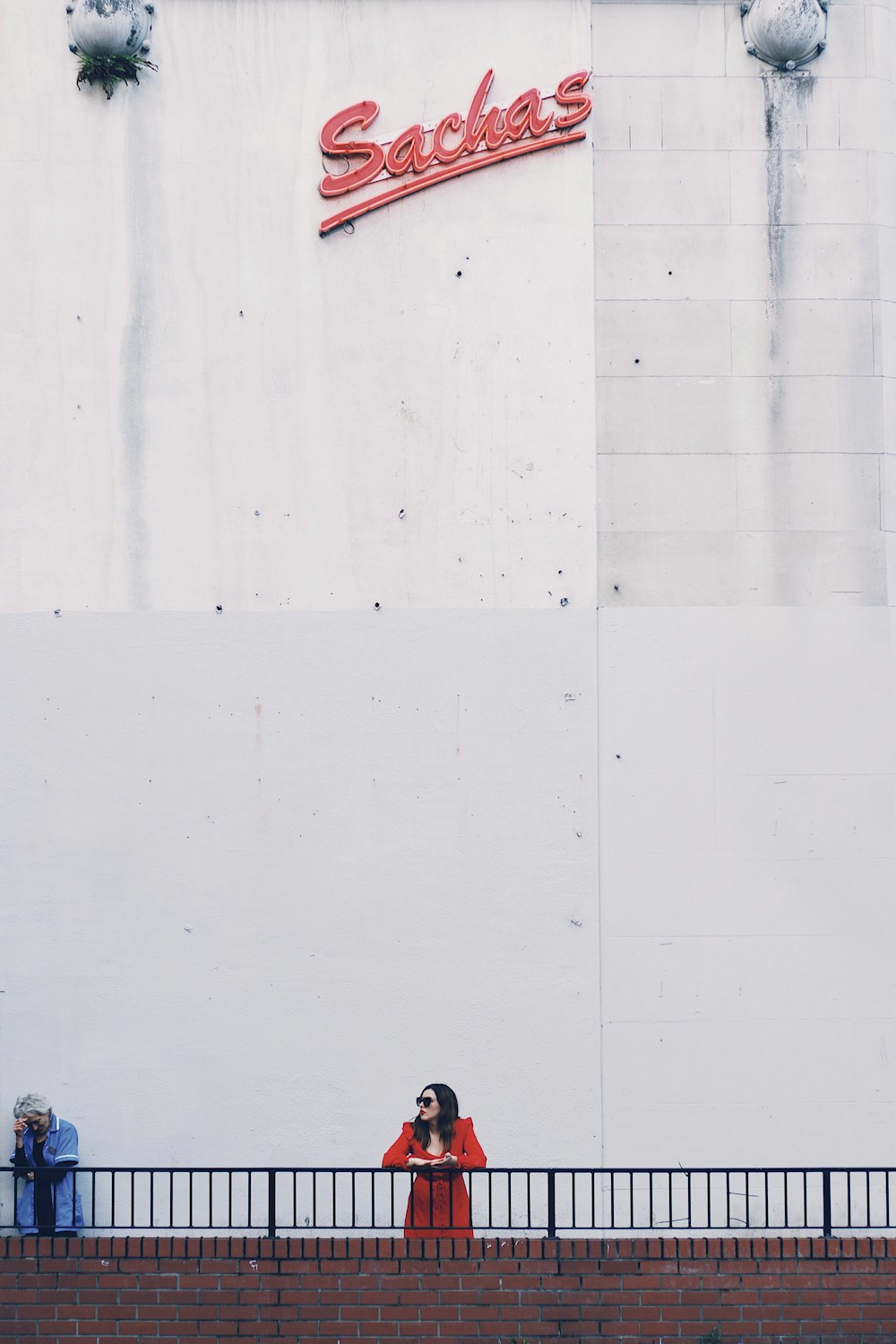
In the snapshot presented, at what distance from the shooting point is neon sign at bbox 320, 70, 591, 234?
9.98m

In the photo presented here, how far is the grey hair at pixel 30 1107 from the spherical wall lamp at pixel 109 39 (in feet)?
22.5

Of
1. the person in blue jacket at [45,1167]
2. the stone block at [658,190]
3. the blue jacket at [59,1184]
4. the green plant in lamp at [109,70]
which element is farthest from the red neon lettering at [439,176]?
the blue jacket at [59,1184]

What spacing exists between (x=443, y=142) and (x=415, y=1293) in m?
7.50

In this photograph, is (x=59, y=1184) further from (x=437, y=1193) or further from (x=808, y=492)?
(x=808, y=492)

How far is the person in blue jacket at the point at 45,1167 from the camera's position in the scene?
28.9 feet

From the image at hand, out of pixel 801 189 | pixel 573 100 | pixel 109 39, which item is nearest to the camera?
pixel 109 39

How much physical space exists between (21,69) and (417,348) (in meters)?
3.43

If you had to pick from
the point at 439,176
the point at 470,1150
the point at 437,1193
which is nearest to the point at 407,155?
the point at 439,176

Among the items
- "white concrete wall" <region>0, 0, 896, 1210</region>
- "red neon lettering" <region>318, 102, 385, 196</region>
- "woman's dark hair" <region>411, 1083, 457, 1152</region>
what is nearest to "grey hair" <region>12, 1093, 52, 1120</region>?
"white concrete wall" <region>0, 0, 896, 1210</region>

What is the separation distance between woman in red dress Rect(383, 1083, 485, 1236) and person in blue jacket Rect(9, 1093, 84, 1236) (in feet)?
7.21

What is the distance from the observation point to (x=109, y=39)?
9781 mm

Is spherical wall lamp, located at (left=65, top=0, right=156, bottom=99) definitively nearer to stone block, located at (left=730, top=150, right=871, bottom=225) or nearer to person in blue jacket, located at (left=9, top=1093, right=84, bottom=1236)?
stone block, located at (left=730, top=150, right=871, bottom=225)

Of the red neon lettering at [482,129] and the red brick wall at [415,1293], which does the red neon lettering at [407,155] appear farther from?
the red brick wall at [415,1293]

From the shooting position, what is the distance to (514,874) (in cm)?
966
